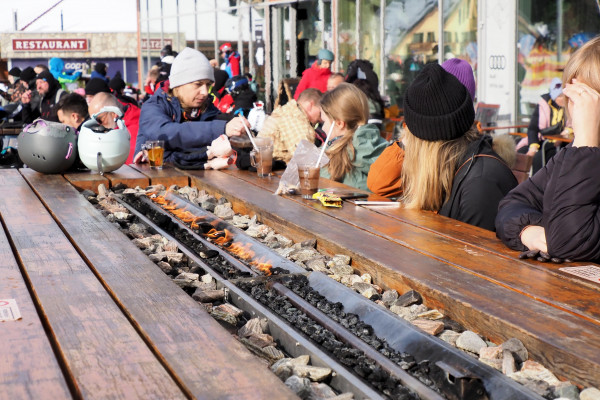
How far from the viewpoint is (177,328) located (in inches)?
72.4

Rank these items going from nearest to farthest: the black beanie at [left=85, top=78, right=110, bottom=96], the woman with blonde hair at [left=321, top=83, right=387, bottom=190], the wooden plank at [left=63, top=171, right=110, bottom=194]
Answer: the wooden plank at [left=63, top=171, right=110, bottom=194] → the woman with blonde hair at [left=321, top=83, right=387, bottom=190] → the black beanie at [left=85, top=78, right=110, bottom=96]

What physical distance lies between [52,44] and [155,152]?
112 feet

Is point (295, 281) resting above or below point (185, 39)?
below

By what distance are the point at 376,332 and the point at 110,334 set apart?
0.72 metres

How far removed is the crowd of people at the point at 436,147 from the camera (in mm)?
2443

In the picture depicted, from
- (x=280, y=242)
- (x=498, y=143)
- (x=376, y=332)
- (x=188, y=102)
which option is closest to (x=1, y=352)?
(x=376, y=332)

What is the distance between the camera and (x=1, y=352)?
1.68 metres

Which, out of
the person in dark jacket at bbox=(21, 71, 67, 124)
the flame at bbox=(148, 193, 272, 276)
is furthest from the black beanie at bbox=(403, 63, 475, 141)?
the person in dark jacket at bbox=(21, 71, 67, 124)

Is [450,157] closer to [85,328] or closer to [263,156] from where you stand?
[263,156]

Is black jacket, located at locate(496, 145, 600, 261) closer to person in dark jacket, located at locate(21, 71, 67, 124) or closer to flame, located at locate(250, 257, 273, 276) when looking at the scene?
flame, located at locate(250, 257, 273, 276)

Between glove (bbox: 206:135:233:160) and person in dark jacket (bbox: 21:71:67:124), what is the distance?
281 inches

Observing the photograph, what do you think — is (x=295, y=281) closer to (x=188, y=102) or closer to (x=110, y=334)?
(x=110, y=334)

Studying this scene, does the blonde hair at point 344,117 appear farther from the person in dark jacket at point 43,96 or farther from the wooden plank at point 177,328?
the person in dark jacket at point 43,96

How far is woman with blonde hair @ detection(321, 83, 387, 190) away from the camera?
4809 millimetres
